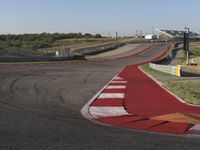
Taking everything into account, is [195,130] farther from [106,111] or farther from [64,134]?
[106,111]

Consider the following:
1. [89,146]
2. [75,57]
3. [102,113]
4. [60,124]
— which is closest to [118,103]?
[102,113]

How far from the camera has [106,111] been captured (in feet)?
41.4

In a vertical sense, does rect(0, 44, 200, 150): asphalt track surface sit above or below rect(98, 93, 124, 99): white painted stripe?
above

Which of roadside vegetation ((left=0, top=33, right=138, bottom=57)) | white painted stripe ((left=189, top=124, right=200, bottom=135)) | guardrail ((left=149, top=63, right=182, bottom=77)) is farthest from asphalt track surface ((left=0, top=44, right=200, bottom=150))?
roadside vegetation ((left=0, top=33, right=138, bottom=57))

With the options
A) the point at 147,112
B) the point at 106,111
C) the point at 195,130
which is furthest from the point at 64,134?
the point at 147,112

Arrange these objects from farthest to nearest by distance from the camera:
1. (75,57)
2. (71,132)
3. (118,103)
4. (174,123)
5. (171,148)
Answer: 1. (75,57)
2. (118,103)
3. (174,123)
4. (71,132)
5. (171,148)

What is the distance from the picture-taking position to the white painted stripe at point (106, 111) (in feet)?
39.0

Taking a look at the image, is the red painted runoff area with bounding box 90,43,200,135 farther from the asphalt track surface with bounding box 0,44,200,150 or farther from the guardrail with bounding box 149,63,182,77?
the guardrail with bounding box 149,63,182,77

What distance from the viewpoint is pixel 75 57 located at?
72312 mm

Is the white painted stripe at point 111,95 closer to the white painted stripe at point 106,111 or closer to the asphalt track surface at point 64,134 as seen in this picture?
the white painted stripe at point 106,111

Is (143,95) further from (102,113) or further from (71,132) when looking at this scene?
(71,132)

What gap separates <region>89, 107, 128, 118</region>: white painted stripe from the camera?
1188cm

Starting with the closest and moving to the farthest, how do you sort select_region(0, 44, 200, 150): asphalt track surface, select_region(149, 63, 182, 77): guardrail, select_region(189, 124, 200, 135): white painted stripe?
select_region(0, 44, 200, 150): asphalt track surface
select_region(189, 124, 200, 135): white painted stripe
select_region(149, 63, 182, 77): guardrail

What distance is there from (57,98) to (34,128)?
634cm
